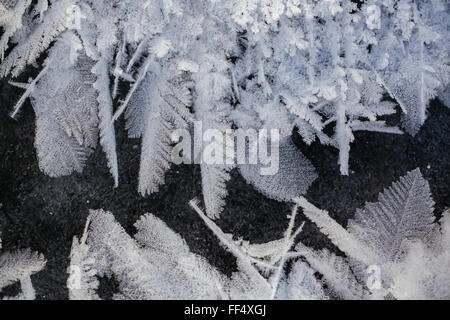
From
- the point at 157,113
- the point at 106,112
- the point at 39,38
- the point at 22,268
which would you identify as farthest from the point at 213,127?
the point at 22,268

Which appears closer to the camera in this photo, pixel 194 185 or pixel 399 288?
pixel 399 288

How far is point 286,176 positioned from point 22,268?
0.65 m

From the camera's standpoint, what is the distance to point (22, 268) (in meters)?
0.98

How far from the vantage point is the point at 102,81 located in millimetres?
950

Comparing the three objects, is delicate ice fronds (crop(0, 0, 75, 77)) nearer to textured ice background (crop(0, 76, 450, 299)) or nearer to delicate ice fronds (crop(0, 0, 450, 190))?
delicate ice fronds (crop(0, 0, 450, 190))

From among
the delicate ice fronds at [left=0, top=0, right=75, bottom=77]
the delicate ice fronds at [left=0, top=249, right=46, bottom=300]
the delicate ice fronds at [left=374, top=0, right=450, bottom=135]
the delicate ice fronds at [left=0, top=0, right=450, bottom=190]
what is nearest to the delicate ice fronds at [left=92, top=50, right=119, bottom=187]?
the delicate ice fronds at [left=0, top=0, right=450, bottom=190]

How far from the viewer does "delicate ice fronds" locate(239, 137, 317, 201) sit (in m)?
0.97

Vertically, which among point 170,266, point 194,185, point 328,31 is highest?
point 328,31

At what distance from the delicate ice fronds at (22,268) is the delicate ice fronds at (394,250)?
61cm

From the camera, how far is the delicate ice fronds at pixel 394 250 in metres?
0.88

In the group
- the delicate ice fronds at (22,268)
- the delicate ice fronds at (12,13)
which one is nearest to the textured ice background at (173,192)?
the delicate ice fronds at (22,268)
